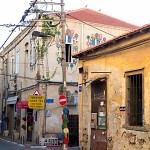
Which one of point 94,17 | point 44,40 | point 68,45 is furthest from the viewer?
point 94,17

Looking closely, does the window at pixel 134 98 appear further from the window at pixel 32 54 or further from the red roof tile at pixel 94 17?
the window at pixel 32 54

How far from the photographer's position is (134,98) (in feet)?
48.1

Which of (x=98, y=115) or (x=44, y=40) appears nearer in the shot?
(x=98, y=115)

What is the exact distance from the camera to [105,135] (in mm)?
16594

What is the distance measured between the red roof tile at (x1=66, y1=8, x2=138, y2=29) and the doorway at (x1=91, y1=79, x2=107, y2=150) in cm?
1061

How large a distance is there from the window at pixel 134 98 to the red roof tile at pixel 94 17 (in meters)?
13.3

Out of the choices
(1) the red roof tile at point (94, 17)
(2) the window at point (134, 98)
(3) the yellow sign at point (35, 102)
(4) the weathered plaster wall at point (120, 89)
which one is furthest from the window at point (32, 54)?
(2) the window at point (134, 98)

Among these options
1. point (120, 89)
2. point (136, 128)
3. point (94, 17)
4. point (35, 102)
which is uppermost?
point (94, 17)

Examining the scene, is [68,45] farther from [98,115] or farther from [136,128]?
[136,128]

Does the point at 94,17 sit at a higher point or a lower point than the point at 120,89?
higher

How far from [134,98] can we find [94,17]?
624 inches

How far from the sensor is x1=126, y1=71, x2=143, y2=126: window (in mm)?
14289

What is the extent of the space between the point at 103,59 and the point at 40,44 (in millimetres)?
10273

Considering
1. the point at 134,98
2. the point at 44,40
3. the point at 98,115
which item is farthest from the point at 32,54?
the point at 134,98
